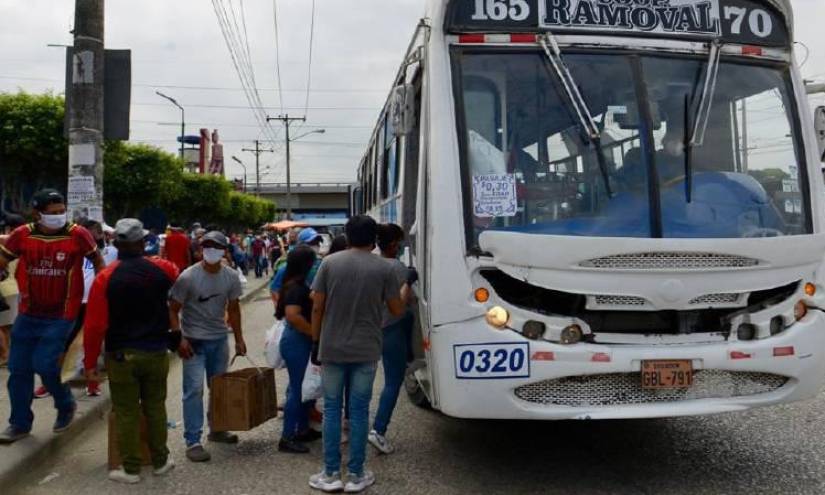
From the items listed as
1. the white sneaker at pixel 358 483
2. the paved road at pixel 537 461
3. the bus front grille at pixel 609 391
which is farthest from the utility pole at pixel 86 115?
the bus front grille at pixel 609 391

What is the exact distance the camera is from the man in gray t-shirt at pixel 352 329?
16.3ft

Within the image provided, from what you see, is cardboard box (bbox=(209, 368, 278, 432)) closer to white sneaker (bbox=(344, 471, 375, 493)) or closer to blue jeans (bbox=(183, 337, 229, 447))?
blue jeans (bbox=(183, 337, 229, 447))

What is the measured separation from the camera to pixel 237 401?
6074mm

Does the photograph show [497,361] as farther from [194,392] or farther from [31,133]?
[31,133]

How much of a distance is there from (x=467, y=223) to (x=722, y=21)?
214 cm

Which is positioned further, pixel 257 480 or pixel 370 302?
pixel 257 480

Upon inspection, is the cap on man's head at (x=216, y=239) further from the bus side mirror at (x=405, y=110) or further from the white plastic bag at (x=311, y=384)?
the bus side mirror at (x=405, y=110)

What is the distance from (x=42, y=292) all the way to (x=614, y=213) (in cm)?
393

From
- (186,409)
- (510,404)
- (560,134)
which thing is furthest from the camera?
(186,409)

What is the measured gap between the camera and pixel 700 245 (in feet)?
15.7

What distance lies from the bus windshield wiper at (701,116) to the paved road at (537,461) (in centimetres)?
188

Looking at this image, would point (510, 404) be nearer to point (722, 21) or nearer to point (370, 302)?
point (370, 302)

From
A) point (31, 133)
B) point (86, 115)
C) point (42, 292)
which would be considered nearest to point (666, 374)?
point (42, 292)

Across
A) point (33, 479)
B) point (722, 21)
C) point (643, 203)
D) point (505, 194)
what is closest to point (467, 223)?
point (505, 194)
